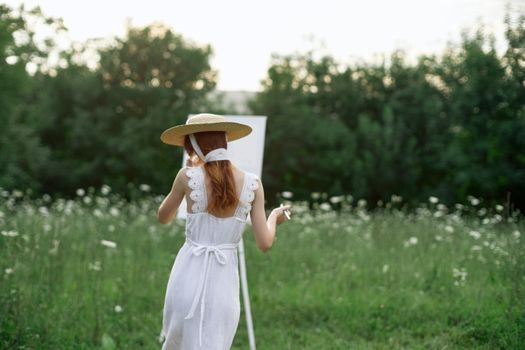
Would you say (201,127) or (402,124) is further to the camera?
(402,124)

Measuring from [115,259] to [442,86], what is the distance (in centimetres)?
2363

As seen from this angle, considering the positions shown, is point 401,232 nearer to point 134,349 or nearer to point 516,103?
point 134,349

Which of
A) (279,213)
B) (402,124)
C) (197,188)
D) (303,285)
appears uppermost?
(402,124)

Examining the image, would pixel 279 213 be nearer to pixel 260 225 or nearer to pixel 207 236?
pixel 260 225

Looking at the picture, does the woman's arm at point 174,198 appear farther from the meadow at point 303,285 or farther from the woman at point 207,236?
the meadow at point 303,285

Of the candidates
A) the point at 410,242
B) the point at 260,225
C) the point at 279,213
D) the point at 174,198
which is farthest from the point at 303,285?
the point at 174,198

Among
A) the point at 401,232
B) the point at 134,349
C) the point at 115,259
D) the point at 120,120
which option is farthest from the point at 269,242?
the point at 120,120

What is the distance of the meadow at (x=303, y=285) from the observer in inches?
231

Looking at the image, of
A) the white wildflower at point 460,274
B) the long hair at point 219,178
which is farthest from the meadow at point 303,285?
the long hair at point 219,178

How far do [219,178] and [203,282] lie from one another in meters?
0.56

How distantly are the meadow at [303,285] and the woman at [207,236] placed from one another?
201 cm

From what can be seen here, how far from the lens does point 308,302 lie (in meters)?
7.23

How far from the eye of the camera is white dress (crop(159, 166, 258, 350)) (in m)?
3.53

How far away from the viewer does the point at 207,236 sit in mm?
3580
